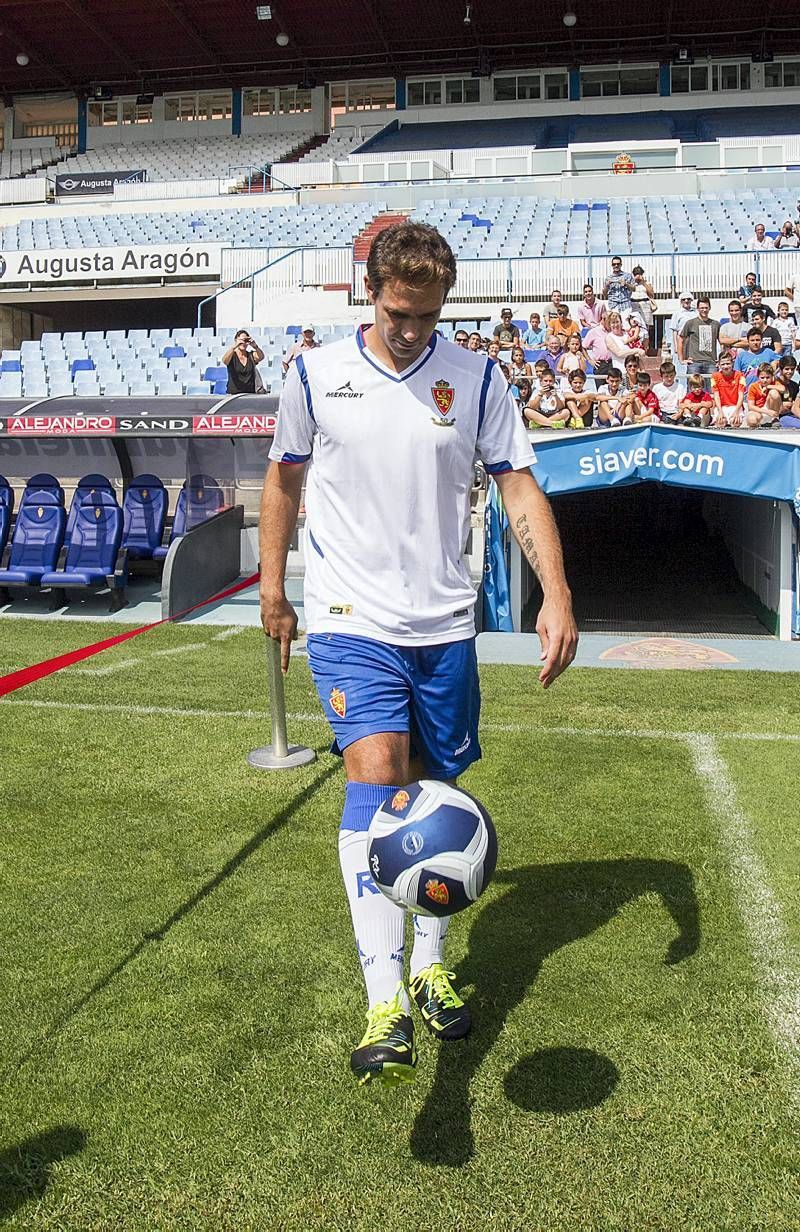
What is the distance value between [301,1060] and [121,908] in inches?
53.8

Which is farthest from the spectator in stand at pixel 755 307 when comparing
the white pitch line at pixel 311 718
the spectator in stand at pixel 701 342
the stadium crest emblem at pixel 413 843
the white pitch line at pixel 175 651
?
the stadium crest emblem at pixel 413 843

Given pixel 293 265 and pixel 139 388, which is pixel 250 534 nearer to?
pixel 139 388

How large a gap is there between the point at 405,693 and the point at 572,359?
13.4m

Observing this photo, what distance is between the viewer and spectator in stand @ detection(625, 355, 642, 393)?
14702 millimetres

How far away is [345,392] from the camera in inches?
124

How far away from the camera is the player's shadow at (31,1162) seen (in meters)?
2.62

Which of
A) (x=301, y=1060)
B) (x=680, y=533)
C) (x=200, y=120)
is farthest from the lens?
(x=200, y=120)

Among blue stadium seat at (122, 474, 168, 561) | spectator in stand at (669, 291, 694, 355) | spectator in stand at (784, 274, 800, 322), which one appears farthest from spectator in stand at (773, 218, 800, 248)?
blue stadium seat at (122, 474, 168, 561)

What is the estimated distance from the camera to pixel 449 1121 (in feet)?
9.62

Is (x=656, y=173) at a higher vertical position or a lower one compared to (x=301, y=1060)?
higher

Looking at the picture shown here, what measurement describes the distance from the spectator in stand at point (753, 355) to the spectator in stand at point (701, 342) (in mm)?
873

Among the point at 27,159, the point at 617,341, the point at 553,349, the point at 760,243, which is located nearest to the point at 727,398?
the point at 617,341

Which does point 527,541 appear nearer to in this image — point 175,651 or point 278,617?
point 278,617

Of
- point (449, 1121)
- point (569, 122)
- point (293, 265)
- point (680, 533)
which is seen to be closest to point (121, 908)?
point (449, 1121)
